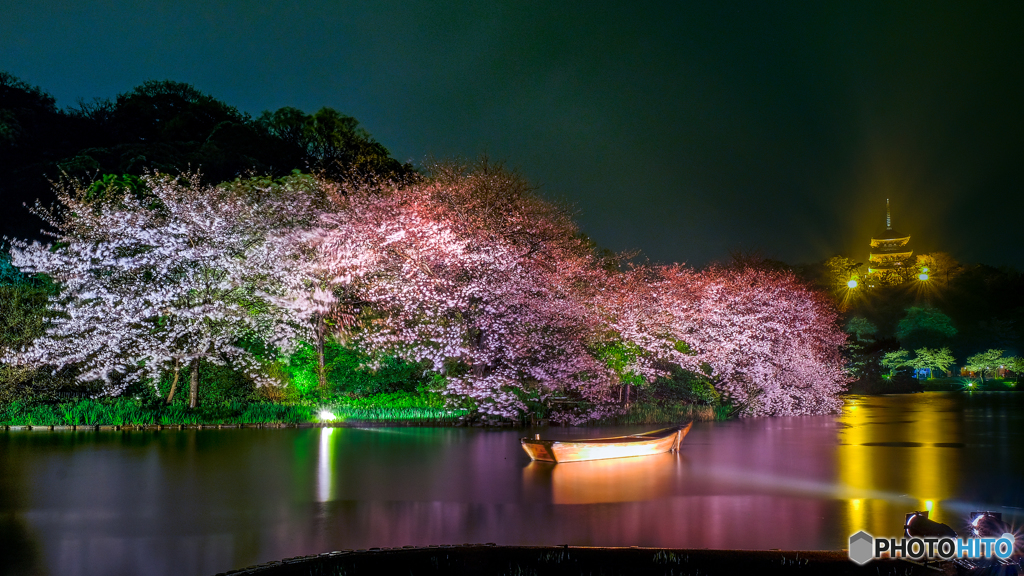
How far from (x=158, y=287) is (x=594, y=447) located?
13.1 metres

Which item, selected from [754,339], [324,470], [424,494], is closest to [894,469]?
[424,494]

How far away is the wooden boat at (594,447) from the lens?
468 inches

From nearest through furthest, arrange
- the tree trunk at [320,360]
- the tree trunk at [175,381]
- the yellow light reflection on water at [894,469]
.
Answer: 1. the yellow light reflection on water at [894,469]
2. the tree trunk at [175,381]
3. the tree trunk at [320,360]

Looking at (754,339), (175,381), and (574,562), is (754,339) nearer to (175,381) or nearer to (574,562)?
(175,381)

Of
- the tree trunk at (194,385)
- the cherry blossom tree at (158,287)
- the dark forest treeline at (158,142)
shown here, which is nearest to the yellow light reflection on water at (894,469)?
the cherry blossom tree at (158,287)

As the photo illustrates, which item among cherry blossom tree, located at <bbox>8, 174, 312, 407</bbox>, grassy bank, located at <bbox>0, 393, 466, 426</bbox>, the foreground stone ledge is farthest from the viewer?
cherry blossom tree, located at <bbox>8, 174, 312, 407</bbox>

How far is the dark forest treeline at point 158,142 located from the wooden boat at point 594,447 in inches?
839

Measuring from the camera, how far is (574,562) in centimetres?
615

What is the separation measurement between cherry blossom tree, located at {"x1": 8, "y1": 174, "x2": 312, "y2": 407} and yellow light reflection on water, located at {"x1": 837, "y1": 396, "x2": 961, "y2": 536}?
586 inches

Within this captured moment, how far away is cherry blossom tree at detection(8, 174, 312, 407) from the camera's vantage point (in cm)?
1839

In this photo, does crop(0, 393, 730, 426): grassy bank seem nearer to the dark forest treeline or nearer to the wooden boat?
the wooden boat

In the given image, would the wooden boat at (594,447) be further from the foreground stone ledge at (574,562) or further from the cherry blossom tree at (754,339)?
the cherry blossom tree at (754,339)

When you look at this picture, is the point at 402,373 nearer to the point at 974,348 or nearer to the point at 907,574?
the point at 907,574

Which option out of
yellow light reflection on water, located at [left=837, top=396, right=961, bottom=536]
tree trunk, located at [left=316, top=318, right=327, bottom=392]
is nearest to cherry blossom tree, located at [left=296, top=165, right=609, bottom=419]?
tree trunk, located at [left=316, top=318, right=327, bottom=392]
